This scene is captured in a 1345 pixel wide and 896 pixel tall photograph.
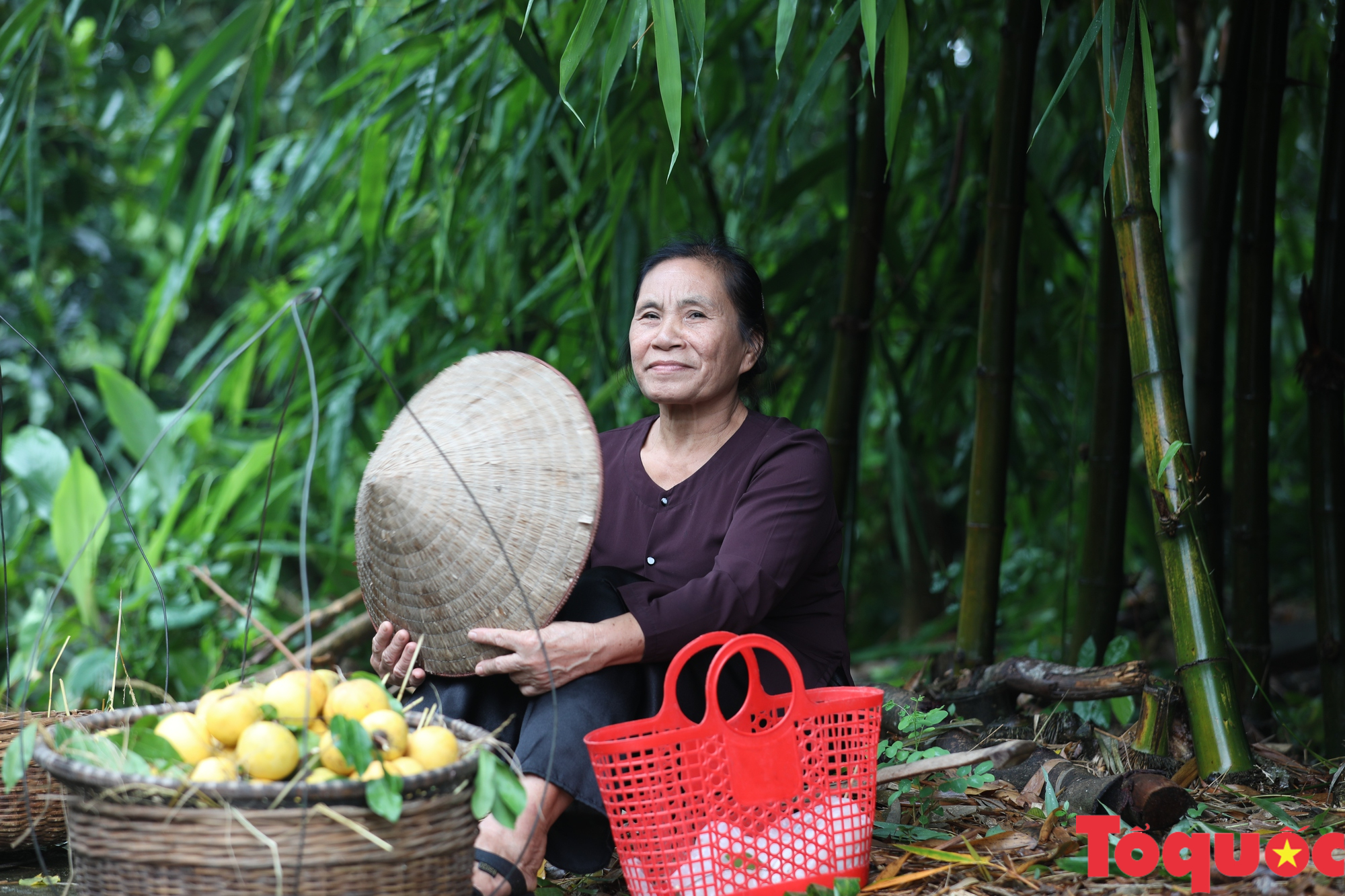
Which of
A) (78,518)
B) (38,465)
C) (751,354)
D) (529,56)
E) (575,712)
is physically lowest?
(575,712)

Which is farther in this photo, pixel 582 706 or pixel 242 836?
pixel 582 706

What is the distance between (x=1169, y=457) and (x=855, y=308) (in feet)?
2.57

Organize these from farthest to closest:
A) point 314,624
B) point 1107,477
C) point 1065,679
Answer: point 314,624 → point 1107,477 → point 1065,679

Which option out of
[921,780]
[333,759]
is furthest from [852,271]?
[333,759]

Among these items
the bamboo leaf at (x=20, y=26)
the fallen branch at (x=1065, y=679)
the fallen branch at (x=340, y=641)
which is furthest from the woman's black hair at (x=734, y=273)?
the fallen branch at (x=340, y=641)

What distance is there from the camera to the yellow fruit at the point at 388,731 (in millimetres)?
1157

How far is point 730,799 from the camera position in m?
1.34

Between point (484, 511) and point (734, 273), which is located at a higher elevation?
point (734, 273)

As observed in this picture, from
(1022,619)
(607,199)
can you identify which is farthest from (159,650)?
(1022,619)

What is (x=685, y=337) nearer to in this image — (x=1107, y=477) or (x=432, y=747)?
(x=432, y=747)

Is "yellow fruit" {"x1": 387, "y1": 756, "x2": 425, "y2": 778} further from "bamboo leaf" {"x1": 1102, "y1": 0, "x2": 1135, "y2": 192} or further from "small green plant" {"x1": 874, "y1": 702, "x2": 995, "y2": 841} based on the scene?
"bamboo leaf" {"x1": 1102, "y1": 0, "x2": 1135, "y2": 192}

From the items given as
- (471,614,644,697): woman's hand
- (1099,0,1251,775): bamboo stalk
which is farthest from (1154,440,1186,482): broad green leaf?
(471,614,644,697): woman's hand

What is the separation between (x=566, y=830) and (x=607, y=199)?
1.43m

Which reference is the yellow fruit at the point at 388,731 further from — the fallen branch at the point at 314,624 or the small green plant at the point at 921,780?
the fallen branch at the point at 314,624
